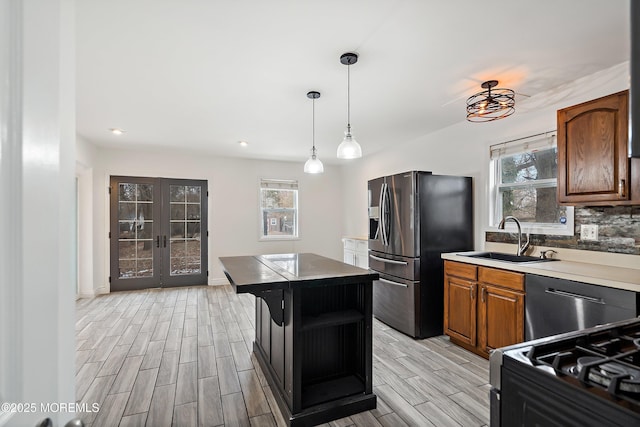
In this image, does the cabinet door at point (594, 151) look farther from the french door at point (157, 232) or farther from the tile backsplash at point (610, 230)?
the french door at point (157, 232)

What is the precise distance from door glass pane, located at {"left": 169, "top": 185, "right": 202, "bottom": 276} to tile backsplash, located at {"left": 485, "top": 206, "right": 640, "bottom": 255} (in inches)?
215

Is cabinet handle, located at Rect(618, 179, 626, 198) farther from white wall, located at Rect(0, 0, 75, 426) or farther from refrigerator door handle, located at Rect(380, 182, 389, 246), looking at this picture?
white wall, located at Rect(0, 0, 75, 426)

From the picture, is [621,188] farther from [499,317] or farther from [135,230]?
[135,230]

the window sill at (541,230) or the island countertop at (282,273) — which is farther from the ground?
the window sill at (541,230)

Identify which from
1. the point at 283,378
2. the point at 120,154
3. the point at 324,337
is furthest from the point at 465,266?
the point at 120,154

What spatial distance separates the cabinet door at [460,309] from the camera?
3.03m

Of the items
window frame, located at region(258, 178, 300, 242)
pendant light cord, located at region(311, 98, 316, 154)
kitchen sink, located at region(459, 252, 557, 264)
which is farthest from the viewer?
window frame, located at region(258, 178, 300, 242)

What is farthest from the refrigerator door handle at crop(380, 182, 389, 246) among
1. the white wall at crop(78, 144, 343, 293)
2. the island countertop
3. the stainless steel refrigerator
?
the white wall at crop(78, 144, 343, 293)

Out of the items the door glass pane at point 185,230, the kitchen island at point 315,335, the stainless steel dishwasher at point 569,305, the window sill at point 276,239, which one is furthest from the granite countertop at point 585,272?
the door glass pane at point 185,230

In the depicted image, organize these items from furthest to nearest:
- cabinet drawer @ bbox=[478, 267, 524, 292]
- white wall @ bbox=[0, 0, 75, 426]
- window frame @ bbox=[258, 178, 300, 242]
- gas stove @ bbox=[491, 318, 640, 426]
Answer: window frame @ bbox=[258, 178, 300, 242] < cabinet drawer @ bbox=[478, 267, 524, 292] < gas stove @ bbox=[491, 318, 640, 426] < white wall @ bbox=[0, 0, 75, 426]

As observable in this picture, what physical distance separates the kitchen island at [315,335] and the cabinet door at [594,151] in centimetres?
181

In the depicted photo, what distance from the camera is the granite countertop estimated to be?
1.98 meters

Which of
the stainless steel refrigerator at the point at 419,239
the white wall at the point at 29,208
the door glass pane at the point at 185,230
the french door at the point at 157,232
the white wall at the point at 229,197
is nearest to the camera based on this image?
the white wall at the point at 29,208

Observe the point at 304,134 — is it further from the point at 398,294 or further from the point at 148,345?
the point at 148,345
